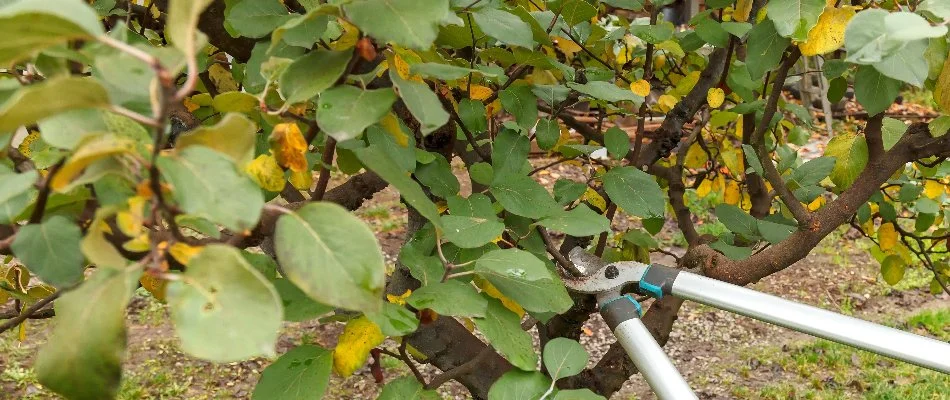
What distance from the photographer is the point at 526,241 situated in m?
1.05

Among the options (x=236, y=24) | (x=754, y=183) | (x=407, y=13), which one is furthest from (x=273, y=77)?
(x=754, y=183)

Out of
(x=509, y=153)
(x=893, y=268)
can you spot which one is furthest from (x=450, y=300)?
(x=893, y=268)

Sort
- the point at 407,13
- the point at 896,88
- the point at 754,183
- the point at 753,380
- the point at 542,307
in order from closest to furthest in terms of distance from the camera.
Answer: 1. the point at 407,13
2. the point at 542,307
3. the point at 896,88
4. the point at 754,183
5. the point at 753,380

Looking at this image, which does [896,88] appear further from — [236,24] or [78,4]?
[78,4]

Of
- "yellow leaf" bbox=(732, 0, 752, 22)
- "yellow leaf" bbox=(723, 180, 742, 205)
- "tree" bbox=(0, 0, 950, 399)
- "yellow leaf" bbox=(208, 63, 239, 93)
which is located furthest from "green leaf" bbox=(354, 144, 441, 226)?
"yellow leaf" bbox=(723, 180, 742, 205)

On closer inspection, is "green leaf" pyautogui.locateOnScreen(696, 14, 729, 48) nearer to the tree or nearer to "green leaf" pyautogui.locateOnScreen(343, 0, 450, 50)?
the tree

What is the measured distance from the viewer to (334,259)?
48cm

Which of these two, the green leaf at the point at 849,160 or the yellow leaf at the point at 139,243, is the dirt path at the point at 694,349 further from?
the yellow leaf at the point at 139,243

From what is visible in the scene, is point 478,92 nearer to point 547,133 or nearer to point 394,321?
point 547,133

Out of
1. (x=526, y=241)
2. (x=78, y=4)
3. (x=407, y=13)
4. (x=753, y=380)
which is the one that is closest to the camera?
A: (x=78, y=4)

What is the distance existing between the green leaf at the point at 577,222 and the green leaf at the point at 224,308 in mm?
511

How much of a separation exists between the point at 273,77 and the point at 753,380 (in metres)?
2.21

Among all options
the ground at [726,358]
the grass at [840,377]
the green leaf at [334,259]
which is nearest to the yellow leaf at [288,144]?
the green leaf at [334,259]

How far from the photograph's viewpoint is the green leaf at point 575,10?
3.87ft
